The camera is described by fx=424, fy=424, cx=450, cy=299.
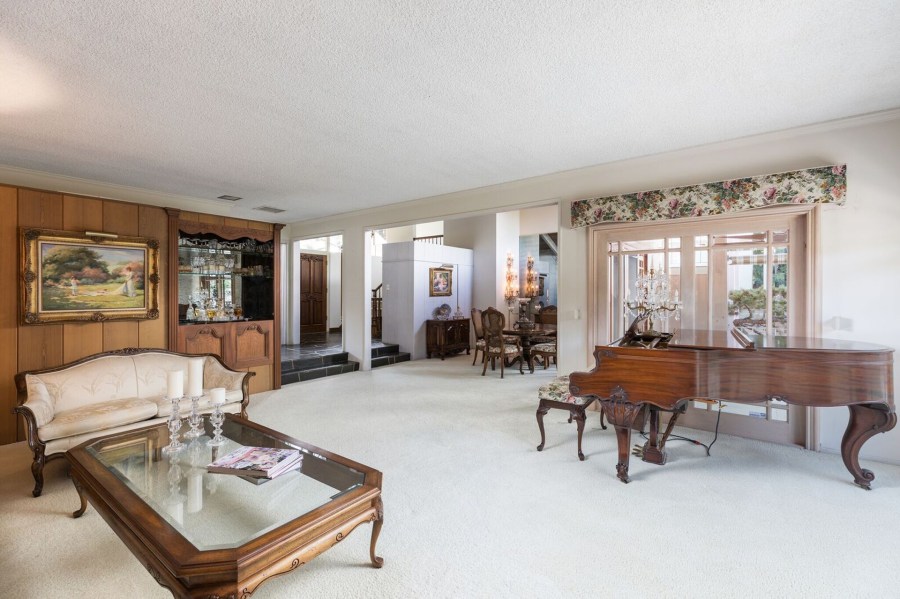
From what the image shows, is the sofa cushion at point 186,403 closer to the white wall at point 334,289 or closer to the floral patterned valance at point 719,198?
the floral patterned valance at point 719,198

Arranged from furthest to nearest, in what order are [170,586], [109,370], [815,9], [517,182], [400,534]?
[517,182] < [109,370] < [400,534] < [815,9] < [170,586]

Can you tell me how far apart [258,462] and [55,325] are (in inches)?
124

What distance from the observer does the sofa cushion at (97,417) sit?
2.88 m

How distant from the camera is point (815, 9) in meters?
1.97

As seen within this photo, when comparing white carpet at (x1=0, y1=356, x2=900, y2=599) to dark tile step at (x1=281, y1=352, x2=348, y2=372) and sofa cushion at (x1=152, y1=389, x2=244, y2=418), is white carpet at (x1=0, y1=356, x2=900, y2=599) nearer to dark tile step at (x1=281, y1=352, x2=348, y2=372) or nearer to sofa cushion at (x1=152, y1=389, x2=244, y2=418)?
sofa cushion at (x1=152, y1=389, x2=244, y2=418)

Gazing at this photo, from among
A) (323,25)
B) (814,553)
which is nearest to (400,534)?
(814,553)

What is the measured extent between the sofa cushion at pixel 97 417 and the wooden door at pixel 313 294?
6.36 m

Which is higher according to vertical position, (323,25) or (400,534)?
(323,25)

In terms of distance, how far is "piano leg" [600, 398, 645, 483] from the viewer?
2779mm

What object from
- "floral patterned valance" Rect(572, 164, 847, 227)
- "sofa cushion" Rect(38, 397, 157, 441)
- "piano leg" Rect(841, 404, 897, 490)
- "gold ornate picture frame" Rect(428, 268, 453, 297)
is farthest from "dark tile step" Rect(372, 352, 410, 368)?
"piano leg" Rect(841, 404, 897, 490)

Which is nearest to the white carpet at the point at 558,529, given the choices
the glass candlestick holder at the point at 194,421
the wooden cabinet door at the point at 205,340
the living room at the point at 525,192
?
the living room at the point at 525,192

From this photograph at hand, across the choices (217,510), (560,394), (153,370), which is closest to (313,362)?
(153,370)

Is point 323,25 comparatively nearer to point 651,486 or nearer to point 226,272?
point 651,486

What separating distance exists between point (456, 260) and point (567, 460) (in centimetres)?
639
